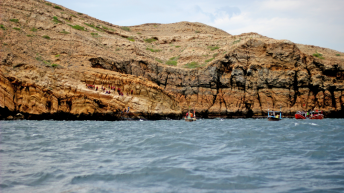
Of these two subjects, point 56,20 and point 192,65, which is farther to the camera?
point 192,65

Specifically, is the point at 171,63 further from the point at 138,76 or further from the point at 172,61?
the point at 138,76

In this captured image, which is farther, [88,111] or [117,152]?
[88,111]

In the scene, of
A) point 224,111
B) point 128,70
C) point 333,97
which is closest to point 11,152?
point 128,70

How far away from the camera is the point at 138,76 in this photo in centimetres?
4475

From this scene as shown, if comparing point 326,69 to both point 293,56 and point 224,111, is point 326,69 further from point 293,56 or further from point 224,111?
point 224,111

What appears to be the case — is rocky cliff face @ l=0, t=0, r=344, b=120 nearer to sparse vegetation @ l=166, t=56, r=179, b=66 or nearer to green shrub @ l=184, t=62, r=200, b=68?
sparse vegetation @ l=166, t=56, r=179, b=66

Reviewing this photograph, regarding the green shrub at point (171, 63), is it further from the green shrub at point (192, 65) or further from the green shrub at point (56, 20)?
the green shrub at point (56, 20)

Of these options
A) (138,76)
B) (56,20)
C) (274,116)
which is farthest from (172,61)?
(274,116)

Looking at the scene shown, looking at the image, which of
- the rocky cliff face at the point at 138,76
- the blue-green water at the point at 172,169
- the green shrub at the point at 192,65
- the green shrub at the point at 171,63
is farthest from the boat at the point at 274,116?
the blue-green water at the point at 172,169

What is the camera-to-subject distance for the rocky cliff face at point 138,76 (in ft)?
119

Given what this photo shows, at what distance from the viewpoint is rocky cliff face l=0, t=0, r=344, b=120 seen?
119 ft

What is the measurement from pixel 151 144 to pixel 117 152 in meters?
2.34

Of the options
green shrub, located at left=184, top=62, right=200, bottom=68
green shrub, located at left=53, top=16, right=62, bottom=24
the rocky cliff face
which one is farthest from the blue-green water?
green shrub, located at left=53, top=16, right=62, bottom=24

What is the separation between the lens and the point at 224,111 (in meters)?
55.4
